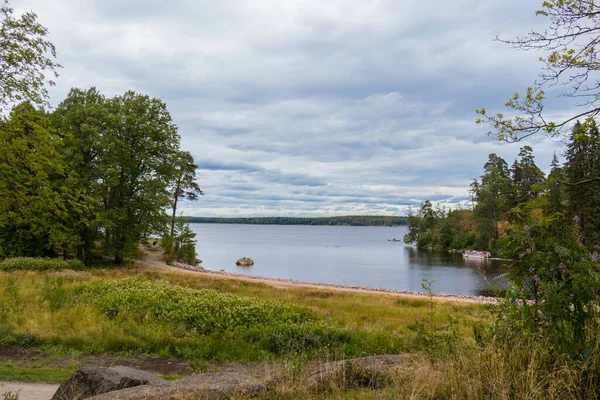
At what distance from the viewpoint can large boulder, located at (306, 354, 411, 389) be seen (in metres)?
4.88

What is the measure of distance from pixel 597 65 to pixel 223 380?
6.50 meters

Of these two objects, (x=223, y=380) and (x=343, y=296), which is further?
(x=343, y=296)

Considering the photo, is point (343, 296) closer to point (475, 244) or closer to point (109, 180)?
point (109, 180)

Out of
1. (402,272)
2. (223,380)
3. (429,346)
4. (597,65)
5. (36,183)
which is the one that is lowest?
(402,272)

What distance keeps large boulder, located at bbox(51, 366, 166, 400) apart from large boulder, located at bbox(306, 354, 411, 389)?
→ 6.83 feet

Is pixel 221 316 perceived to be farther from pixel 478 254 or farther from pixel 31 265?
pixel 478 254

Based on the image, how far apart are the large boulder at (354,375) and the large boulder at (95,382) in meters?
2.08

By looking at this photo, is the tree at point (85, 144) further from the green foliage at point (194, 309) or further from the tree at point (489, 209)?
the tree at point (489, 209)

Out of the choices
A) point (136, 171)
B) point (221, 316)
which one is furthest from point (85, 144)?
point (221, 316)

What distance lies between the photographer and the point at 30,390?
5984 mm

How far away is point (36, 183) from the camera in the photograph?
8.13 metres

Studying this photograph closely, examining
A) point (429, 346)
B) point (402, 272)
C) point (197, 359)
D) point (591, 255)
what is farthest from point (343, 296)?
point (402, 272)

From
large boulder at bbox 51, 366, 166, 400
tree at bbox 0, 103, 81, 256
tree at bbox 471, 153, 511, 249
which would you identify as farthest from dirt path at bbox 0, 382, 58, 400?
tree at bbox 471, 153, 511, 249

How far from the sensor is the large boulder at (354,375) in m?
4.88
